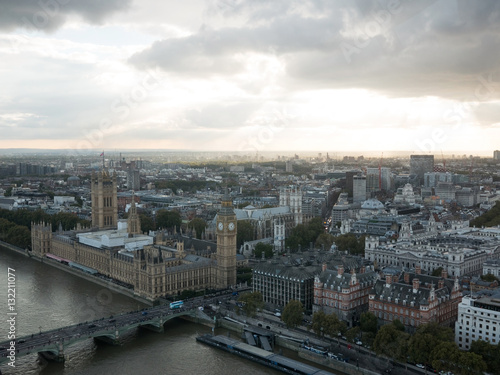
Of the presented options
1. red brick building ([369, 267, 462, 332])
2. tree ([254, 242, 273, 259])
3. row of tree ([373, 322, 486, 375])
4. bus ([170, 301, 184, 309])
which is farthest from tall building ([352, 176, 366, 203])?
row of tree ([373, 322, 486, 375])

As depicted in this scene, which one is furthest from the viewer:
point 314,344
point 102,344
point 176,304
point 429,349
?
point 176,304

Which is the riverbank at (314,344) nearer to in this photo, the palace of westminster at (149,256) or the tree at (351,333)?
the tree at (351,333)

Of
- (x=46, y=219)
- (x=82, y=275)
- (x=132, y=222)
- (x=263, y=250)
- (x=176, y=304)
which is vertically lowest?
(x=82, y=275)

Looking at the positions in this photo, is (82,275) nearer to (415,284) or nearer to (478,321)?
(415,284)

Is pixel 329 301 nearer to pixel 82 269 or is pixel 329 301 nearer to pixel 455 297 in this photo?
pixel 455 297

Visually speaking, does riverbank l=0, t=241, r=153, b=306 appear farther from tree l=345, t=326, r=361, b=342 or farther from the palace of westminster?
tree l=345, t=326, r=361, b=342

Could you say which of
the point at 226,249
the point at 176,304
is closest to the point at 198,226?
the point at 226,249

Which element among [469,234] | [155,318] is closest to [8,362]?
[155,318]
